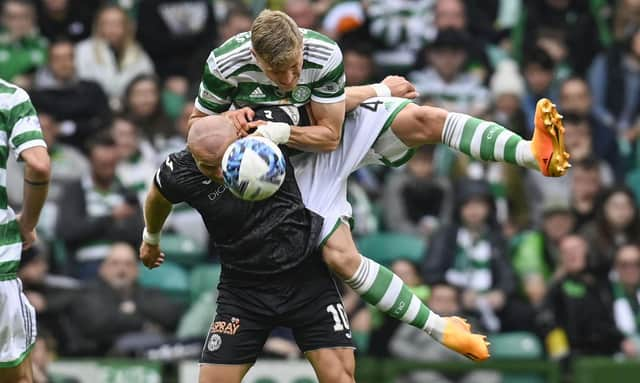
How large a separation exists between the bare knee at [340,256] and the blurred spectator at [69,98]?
5182mm

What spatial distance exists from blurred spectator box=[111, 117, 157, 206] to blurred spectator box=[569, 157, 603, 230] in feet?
10.9

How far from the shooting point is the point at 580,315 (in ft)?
36.1

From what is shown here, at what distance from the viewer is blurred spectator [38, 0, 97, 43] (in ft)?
42.8

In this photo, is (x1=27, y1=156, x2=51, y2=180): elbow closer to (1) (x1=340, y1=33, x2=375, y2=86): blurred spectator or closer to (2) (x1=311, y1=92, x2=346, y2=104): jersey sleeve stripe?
(2) (x1=311, y1=92, x2=346, y2=104): jersey sleeve stripe

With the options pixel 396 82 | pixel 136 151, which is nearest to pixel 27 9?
pixel 136 151

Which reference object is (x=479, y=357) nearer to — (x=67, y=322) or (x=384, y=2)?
(x=67, y=322)

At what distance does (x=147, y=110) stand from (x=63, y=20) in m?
1.45

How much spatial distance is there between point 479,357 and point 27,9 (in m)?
6.71

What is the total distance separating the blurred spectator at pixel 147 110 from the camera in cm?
1209

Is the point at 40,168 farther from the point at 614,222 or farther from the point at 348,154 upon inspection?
the point at 614,222

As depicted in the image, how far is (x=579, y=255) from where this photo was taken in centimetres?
1128

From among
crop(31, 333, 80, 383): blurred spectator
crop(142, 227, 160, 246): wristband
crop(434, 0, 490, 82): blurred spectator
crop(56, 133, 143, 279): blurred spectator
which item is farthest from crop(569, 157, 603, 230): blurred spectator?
crop(142, 227, 160, 246): wristband

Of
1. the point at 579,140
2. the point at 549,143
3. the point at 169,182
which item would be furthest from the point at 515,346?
the point at 169,182

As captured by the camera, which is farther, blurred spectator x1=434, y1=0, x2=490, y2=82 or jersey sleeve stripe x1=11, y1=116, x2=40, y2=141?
blurred spectator x1=434, y1=0, x2=490, y2=82
